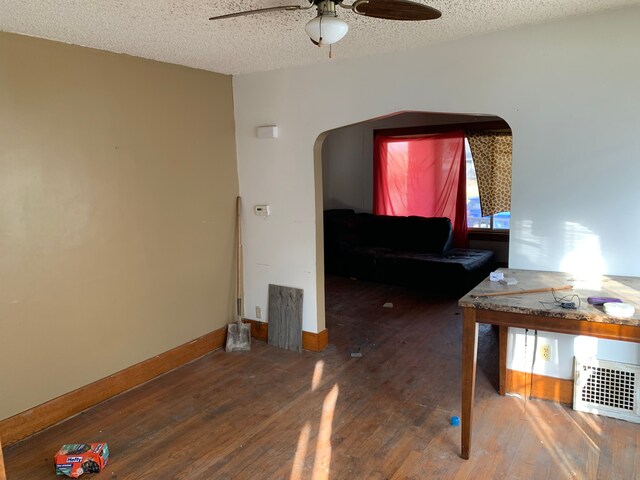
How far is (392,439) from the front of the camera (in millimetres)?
2527

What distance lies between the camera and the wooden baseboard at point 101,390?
8.59ft

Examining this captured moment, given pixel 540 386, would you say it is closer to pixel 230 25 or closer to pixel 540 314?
pixel 540 314

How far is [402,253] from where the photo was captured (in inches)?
233

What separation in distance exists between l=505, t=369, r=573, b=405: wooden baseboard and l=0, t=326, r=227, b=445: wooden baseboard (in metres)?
2.26

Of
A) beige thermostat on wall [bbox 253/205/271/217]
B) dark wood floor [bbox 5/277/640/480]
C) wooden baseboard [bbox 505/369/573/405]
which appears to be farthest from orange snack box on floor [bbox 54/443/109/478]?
wooden baseboard [bbox 505/369/573/405]

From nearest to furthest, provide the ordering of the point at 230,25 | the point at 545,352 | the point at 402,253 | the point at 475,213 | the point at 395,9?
the point at 395,9
the point at 230,25
the point at 545,352
the point at 402,253
the point at 475,213

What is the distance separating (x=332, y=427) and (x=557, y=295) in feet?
4.64

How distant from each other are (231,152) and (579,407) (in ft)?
10.1

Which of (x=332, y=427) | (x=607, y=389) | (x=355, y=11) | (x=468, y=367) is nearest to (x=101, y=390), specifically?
(x=332, y=427)

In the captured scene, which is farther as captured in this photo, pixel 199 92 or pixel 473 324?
pixel 199 92

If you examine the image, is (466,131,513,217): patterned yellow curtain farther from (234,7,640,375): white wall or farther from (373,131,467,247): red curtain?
(234,7,640,375): white wall

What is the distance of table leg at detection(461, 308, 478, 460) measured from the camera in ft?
7.34

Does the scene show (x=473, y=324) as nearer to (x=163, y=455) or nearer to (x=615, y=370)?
(x=615, y=370)

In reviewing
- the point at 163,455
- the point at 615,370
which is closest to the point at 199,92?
the point at 163,455
